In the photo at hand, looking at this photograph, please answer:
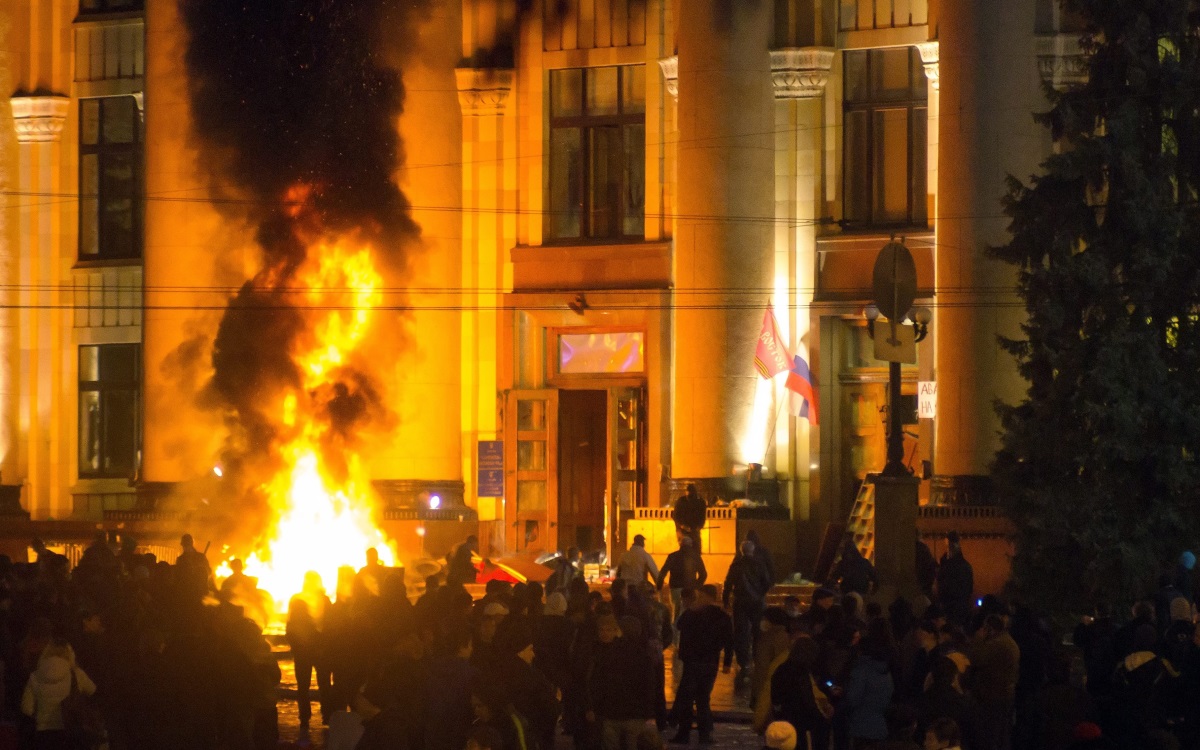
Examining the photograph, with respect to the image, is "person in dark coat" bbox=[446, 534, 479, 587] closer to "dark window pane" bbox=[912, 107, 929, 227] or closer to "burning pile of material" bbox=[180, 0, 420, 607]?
"burning pile of material" bbox=[180, 0, 420, 607]

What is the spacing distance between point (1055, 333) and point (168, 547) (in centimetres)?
1563

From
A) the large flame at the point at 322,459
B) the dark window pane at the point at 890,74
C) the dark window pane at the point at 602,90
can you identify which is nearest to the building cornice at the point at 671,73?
the dark window pane at the point at 602,90

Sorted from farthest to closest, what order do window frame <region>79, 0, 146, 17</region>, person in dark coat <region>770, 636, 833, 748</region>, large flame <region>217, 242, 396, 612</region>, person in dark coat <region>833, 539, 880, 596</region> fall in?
window frame <region>79, 0, 146, 17</region>, large flame <region>217, 242, 396, 612</region>, person in dark coat <region>833, 539, 880, 596</region>, person in dark coat <region>770, 636, 833, 748</region>

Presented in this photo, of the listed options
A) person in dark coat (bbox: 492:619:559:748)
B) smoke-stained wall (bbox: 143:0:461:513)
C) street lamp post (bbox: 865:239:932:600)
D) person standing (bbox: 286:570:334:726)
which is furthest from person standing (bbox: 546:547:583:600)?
smoke-stained wall (bbox: 143:0:461:513)

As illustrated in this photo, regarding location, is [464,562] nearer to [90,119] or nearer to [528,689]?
[528,689]

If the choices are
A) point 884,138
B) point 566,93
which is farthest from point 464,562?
point 566,93

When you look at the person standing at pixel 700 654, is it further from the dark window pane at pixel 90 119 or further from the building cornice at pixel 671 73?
the dark window pane at pixel 90 119

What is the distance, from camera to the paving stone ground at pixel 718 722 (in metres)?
19.9

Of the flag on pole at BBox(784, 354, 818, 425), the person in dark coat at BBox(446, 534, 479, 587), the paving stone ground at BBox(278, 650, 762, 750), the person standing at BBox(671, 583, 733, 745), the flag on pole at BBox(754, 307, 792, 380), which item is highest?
the flag on pole at BBox(754, 307, 792, 380)

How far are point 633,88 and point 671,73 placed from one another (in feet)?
3.93

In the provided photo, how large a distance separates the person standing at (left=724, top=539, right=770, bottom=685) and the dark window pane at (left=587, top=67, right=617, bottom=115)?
13.3 metres

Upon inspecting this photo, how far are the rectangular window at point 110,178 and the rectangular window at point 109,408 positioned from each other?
188 cm

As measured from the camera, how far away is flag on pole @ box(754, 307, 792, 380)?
32438mm

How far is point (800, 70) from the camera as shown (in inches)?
1326
